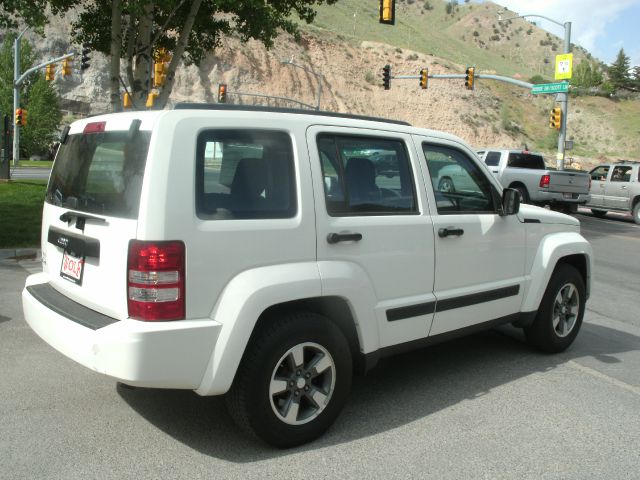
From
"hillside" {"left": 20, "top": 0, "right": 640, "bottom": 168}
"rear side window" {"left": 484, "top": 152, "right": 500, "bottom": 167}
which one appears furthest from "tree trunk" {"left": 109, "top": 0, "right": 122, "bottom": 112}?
"hillside" {"left": 20, "top": 0, "right": 640, "bottom": 168}

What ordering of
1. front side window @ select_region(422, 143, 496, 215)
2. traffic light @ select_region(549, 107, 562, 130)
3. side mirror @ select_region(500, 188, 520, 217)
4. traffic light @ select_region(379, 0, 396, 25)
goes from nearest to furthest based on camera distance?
1. front side window @ select_region(422, 143, 496, 215)
2. side mirror @ select_region(500, 188, 520, 217)
3. traffic light @ select_region(379, 0, 396, 25)
4. traffic light @ select_region(549, 107, 562, 130)

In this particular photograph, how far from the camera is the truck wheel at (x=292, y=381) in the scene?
3.27 metres

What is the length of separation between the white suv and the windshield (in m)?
0.01

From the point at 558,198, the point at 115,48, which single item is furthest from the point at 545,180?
the point at 115,48

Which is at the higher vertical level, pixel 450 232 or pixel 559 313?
pixel 450 232

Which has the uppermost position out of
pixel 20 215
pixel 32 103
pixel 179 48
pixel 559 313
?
pixel 32 103

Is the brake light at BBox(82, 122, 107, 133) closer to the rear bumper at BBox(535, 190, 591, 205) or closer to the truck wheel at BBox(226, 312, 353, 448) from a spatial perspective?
the truck wheel at BBox(226, 312, 353, 448)

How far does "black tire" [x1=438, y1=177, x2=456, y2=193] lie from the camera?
171 inches

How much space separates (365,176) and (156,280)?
60.7 inches

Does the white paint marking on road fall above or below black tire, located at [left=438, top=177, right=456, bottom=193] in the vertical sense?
below

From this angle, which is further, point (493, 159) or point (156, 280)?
point (493, 159)

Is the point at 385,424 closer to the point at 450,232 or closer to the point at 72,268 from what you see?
the point at 450,232

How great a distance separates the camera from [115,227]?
3.17 meters

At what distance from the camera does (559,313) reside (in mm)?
5328
